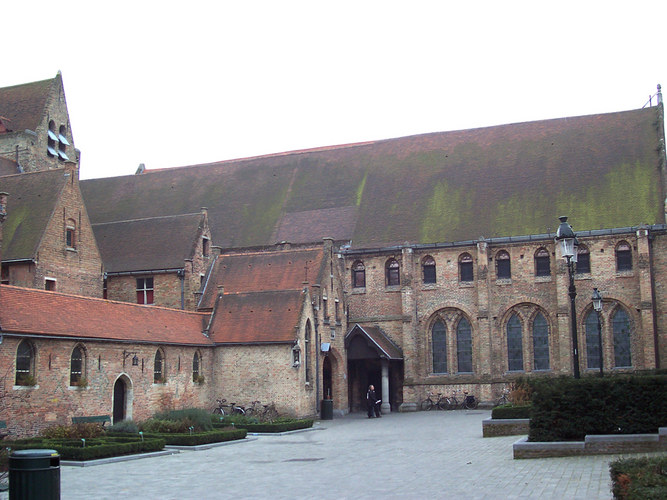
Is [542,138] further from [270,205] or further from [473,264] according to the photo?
[270,205]

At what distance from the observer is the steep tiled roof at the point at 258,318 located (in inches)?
1453

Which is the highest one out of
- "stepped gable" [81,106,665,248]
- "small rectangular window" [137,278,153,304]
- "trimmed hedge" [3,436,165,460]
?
"stepped gable" [81,106,665,248]

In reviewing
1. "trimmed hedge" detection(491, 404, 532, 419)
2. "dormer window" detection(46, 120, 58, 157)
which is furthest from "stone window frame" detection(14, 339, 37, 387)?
"dormer window" detection(46, 120, 58, 157)

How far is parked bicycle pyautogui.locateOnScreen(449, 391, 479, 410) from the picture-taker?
4316cm

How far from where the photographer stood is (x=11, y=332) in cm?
2484

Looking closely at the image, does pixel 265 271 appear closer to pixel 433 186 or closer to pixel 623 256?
pixel 433 186

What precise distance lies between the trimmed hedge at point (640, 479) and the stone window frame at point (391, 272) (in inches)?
1384

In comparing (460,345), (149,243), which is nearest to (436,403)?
(460,345)

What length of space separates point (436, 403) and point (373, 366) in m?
4.60

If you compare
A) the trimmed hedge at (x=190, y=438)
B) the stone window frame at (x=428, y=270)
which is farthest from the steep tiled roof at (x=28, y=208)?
the stone window frame at (x=428, y=270)

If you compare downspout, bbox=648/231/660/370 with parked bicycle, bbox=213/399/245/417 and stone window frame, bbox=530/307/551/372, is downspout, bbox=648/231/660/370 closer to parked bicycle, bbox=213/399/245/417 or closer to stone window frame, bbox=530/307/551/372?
stone window frame, bbox=530/307/551/372

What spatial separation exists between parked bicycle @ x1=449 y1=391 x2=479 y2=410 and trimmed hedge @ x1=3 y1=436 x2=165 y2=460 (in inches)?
932

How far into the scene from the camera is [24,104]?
52.0 metres

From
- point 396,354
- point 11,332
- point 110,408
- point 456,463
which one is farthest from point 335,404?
point 456,463
